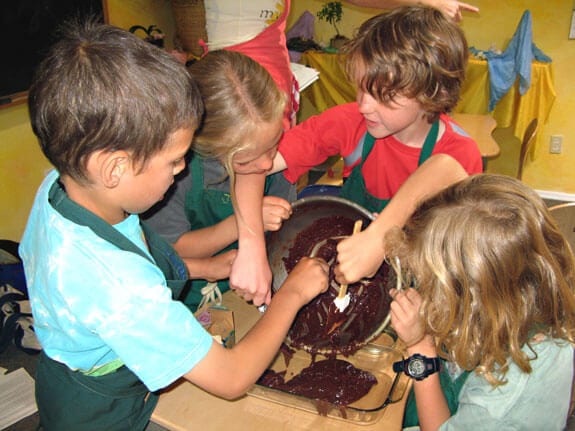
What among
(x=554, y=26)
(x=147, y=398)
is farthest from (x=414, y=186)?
(x=554, y=26)

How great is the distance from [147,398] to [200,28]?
3.17 metres

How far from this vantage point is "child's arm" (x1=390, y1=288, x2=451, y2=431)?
1031mm

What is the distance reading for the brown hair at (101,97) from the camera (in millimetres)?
718

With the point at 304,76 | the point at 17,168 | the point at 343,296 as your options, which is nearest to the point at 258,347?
the point at 343,296

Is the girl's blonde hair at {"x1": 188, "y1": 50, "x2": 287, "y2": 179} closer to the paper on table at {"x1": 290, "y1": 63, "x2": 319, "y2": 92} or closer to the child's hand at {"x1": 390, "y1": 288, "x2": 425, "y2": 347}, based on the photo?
the child's hand at {"x1": 390, "y1": 288, "x2": 425, "y2": 347}

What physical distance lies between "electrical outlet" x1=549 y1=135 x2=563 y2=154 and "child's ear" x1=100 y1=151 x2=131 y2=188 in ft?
13.8

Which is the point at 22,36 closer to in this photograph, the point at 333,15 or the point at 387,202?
the point at 387,202

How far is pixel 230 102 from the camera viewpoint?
1.14m

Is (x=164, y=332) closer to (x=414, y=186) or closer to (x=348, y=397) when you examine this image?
(x=348, y=397)

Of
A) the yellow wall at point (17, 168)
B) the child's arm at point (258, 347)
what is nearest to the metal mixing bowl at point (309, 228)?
the child's arm at point (258, 347)

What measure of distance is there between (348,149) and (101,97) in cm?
90

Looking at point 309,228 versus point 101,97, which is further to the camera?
point 309,228

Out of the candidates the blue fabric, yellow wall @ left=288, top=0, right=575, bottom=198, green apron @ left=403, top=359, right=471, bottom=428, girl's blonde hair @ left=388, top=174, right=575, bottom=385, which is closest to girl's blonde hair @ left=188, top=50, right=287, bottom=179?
girl's blonde hair @ left=388, top=174, right=575, bottom=385

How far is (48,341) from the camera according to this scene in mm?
910
